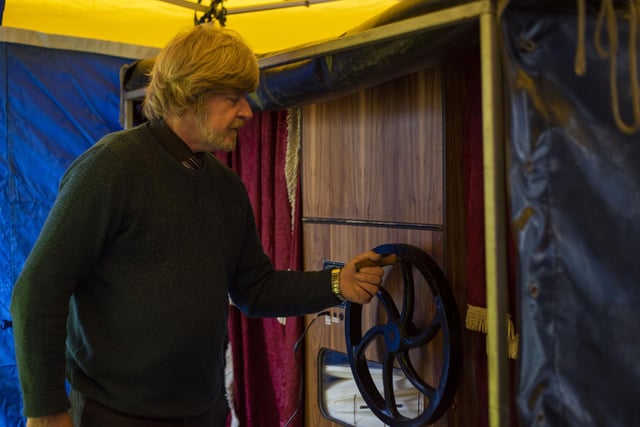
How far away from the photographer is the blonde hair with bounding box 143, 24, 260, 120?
1389 mm

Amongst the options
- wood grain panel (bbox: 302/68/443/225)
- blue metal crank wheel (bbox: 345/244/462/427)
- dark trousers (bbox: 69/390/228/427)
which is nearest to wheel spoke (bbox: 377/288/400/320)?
blue metal crank wheel (bbox: 345/244/462/427)

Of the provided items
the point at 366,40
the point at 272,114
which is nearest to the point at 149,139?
the point at 366,40

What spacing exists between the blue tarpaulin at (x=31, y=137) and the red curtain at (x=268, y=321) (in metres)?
0.63

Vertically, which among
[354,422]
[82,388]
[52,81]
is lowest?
[354,422]

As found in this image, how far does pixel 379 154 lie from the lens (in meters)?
1.92

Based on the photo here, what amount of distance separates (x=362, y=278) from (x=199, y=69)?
0.61 metres

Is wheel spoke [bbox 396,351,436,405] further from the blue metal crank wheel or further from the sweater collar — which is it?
the sweater collar

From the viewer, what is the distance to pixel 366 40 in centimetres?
138

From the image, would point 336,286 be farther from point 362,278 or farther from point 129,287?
point 129,287

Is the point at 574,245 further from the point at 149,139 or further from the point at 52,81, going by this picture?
the point at 52,81

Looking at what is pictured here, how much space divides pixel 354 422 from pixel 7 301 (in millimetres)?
1453

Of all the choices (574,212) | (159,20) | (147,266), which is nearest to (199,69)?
(147,266)

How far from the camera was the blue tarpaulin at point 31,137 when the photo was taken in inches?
99.1

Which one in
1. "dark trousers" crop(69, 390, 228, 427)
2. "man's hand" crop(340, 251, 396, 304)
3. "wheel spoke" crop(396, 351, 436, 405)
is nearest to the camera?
"dark trousers" crop(69, 390, 228, 427)
